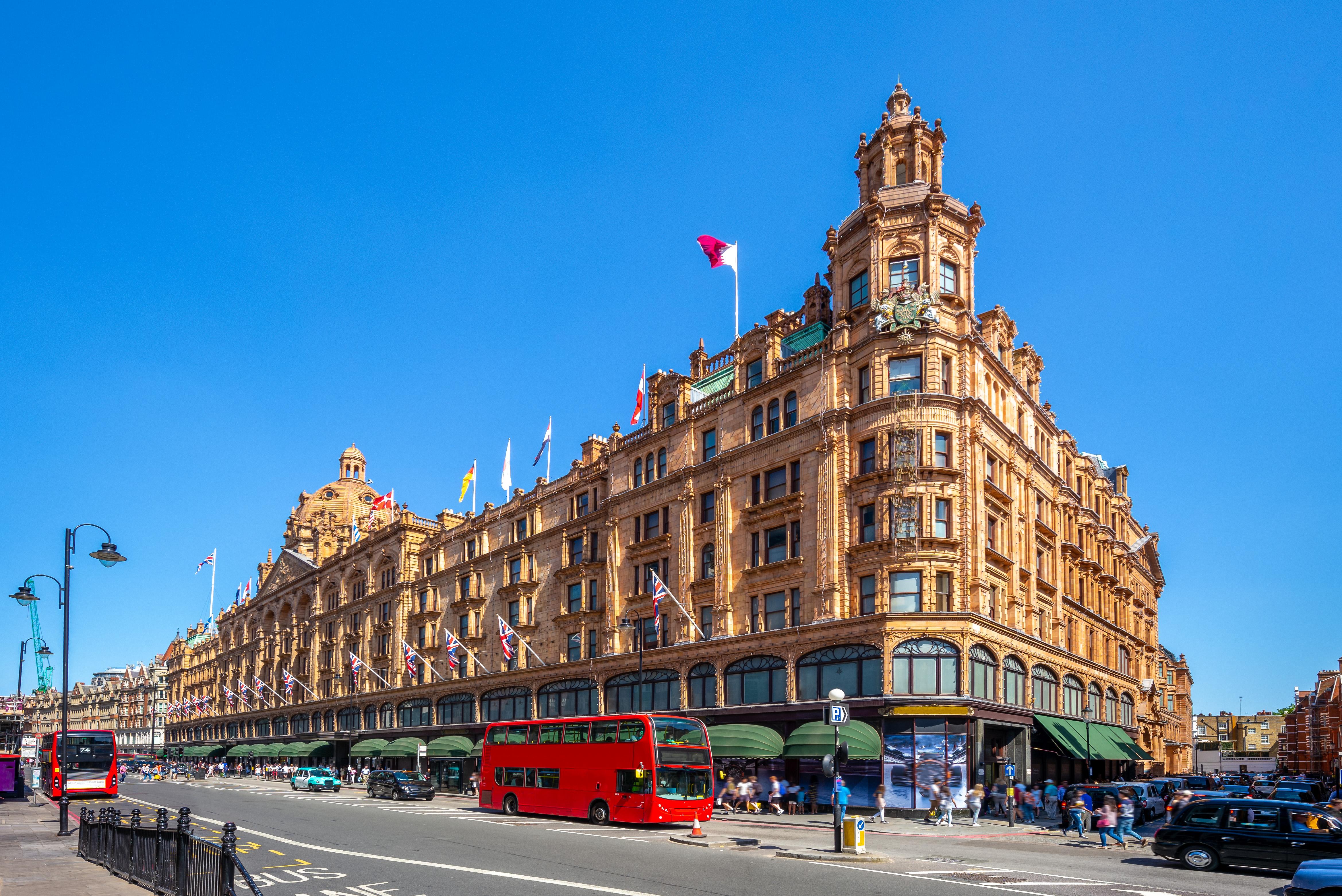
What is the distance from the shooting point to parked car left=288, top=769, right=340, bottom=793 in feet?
215

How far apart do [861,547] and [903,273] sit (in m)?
12.1

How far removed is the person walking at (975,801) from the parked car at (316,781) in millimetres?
41219

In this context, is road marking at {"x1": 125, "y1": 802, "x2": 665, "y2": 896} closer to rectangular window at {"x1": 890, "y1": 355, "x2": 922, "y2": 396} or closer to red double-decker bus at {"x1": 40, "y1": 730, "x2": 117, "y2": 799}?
red double-decker bus at {"x1": 40, "y1": 730, "x2": 117, "y2": 799}

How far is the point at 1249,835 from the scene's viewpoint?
2389 centimetres

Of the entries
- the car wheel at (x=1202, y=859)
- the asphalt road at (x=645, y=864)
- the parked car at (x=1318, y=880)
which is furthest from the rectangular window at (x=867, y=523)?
the parked car at (x=1318, y=880)

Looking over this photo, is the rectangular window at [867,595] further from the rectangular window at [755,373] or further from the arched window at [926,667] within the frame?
the rectangular window at [755,373]

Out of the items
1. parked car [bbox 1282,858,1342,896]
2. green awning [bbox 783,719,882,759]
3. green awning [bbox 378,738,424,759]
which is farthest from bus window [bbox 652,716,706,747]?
green awning [bbox 378,738,424,759]

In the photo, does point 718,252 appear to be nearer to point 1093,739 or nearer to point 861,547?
point 861,547

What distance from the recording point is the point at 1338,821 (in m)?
23.1

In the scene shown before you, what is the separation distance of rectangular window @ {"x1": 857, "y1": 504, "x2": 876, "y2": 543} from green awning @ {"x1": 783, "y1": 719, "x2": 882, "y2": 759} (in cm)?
720

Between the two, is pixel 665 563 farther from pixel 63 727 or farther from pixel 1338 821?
pixel 1338 821

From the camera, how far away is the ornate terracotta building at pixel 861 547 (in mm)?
41594

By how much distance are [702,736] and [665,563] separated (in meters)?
18.2

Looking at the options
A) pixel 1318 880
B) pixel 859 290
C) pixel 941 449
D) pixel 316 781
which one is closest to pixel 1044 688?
pixel 941 449
